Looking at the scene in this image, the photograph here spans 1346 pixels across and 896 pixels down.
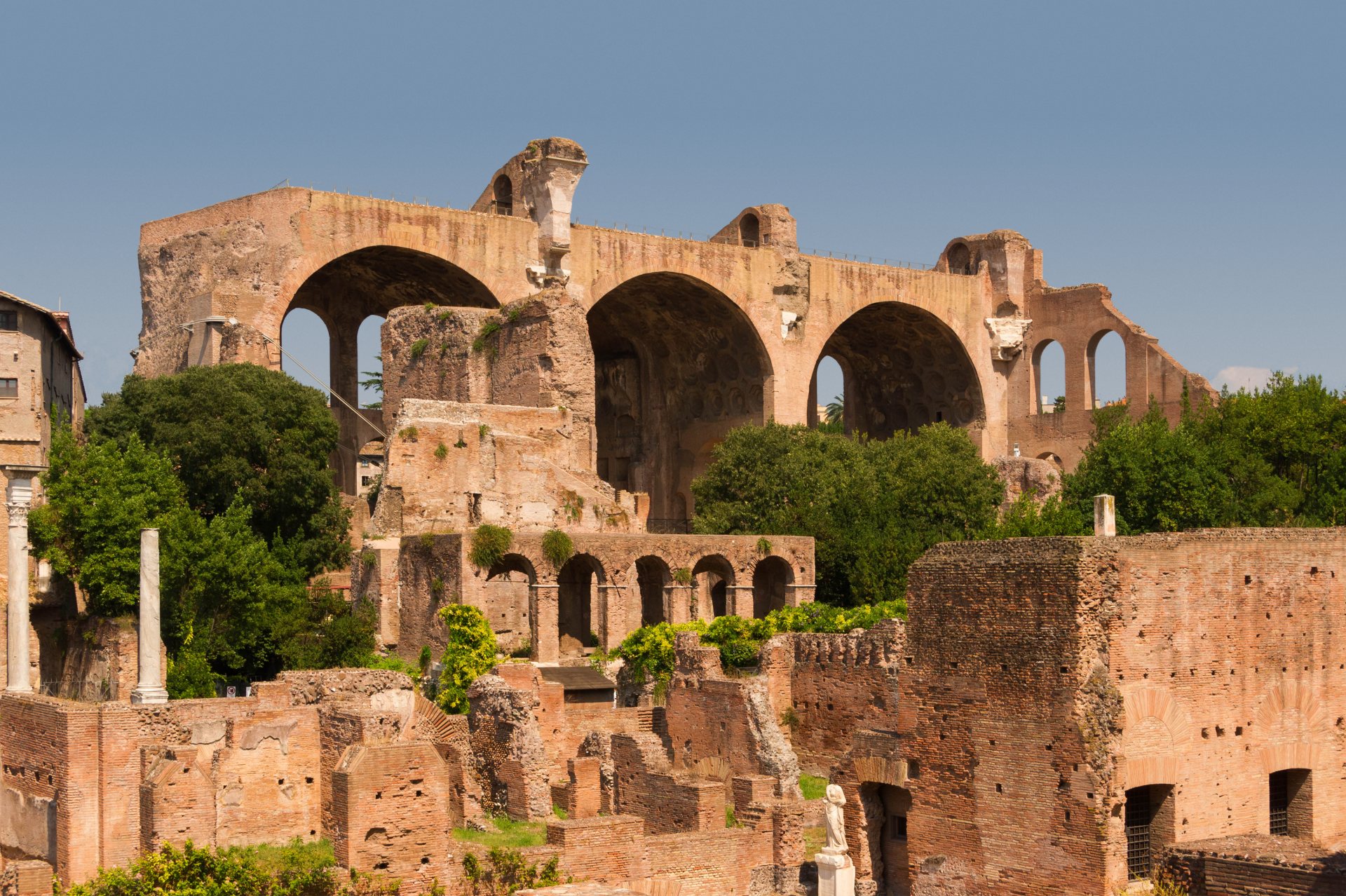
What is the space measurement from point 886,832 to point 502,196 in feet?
86.7

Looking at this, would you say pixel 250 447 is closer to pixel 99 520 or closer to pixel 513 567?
pixel 99 520

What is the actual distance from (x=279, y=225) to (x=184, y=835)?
21.5m

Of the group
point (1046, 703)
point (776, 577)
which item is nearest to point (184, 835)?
point (1046, 703)

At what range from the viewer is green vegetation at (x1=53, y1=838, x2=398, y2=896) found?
16.9 metres

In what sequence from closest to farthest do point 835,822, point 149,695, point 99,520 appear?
point 835,822 < point 149,695 < point 99,520

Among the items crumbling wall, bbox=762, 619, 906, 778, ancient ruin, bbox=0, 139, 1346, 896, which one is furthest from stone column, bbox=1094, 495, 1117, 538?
crumbling wall, bbox=762, 619, 906, 778

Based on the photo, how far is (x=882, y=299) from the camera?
48625 mm

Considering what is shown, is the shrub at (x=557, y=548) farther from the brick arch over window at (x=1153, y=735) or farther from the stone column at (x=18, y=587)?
the brick arch over window at (x=1153, y=735)

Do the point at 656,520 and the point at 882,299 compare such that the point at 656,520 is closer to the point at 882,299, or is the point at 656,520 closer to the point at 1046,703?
the point at 882,299

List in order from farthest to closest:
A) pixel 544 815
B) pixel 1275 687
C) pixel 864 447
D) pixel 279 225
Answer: pixel 864 447 < pixel 279 225 < pixel 544 815 < pixel 1275 687

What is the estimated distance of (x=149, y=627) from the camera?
23.4 meters

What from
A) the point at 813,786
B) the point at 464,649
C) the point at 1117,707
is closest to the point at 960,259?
the point at 464,649

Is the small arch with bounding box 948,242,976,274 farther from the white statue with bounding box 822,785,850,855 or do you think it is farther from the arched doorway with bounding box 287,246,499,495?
the white statue with bounding box 822,785,850,855

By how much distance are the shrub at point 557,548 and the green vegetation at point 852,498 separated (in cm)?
598
